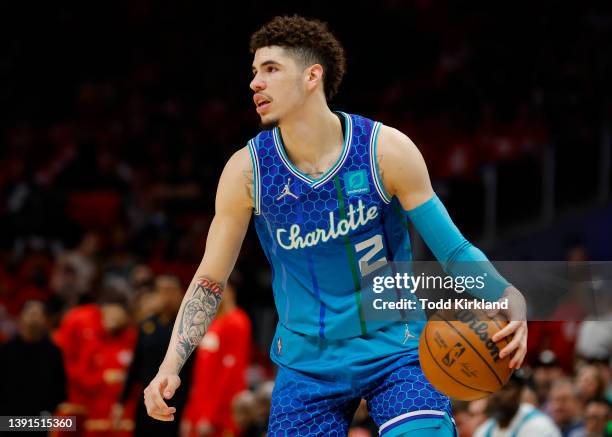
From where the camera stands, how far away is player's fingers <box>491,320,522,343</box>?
161 inches

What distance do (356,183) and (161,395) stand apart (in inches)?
42.9

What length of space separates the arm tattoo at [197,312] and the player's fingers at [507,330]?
1162mm

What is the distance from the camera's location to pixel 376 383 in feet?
14.4

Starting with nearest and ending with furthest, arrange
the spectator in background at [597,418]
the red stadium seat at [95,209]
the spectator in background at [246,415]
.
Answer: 1. the spectator in background at [597,418]
2. the spectator in background at [246,415]
3. the red stadium seat at [95,209]

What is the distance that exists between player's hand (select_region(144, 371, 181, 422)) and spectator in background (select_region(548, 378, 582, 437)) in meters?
4.34

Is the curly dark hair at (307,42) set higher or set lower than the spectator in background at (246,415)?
higher

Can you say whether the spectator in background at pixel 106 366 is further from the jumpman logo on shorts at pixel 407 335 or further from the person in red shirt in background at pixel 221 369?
the jumpman logo on shorts at pixel 407 335

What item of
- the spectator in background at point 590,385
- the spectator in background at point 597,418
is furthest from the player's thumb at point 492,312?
the spectator in background at point 590,385

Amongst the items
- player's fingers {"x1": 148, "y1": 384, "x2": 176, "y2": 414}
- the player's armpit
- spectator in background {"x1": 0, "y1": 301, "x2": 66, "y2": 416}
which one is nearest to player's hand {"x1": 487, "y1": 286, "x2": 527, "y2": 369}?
the player's armpit

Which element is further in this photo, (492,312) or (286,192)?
(286,192)

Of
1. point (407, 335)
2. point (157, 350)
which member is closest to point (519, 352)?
point (407, 335)

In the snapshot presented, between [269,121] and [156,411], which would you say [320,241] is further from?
[156,411]

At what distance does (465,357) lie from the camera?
415 cm

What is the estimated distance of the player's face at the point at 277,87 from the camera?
4.53m
